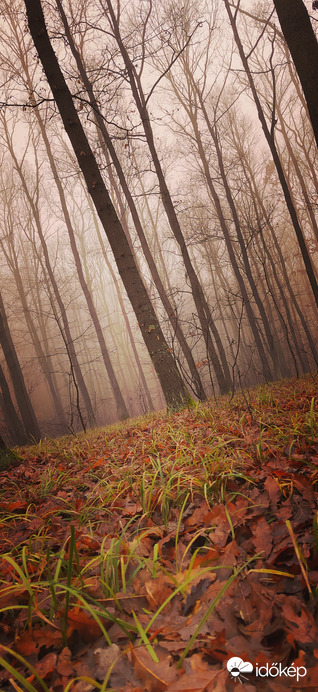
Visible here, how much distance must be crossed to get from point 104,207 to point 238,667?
4914mm

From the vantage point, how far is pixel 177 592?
39.8 inches

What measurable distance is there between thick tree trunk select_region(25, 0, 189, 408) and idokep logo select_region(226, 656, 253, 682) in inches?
157

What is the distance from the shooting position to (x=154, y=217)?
57.0ft

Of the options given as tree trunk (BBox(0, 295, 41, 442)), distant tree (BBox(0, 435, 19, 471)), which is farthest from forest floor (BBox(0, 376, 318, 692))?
tree trunk (BBox(0, 295, 41, 442))

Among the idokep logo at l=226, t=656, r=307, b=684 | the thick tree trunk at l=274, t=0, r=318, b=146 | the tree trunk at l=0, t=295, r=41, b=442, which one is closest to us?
the idokep logo at l=226, t=656, r=307, b=684

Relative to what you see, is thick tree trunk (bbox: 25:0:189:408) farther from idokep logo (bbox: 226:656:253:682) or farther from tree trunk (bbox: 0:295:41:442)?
tree trunk (bbox: 0:295:41:442)

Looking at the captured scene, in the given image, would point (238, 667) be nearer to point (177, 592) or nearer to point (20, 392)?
point (177, 592)

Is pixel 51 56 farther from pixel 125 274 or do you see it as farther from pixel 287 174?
pixel 287 174

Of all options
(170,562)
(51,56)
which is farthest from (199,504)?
(51,56)

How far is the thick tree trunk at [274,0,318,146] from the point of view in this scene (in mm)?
3154

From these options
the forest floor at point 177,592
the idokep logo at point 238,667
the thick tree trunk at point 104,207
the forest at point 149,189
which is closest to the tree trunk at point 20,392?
the forest at point 149,189

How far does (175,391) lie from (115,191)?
1005 centimetres

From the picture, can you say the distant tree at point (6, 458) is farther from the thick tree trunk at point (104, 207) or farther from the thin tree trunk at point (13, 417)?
the thin tree trunk at point (13, 417)

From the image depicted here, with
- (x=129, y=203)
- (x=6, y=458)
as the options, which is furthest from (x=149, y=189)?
(x=6, y=458)
